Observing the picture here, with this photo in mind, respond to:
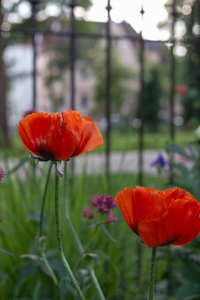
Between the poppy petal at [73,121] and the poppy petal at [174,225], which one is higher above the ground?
the poppy petal at [73,121]

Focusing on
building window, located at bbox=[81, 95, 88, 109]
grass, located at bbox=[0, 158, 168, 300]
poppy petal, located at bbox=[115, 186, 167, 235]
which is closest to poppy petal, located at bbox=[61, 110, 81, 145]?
poppy petal, located at bbox=[115, 186, 167, 235]

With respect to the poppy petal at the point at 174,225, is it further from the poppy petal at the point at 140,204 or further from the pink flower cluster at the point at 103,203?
the pink flower cluster at the point at 103,203

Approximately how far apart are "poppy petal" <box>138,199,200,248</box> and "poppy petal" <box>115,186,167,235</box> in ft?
0.04

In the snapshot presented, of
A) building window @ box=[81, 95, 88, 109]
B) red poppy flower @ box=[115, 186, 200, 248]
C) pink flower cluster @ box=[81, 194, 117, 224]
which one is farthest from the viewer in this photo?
building window @ box=[81, 95, 88, 109]

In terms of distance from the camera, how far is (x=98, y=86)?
20797mm

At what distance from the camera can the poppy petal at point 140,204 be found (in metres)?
0.42

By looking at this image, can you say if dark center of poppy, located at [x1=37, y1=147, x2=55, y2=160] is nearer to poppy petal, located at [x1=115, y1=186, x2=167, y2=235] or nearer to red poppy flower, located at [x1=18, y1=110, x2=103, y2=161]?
red poppy flower, located at [x1=18, y1=110, x2=103, y2=161]

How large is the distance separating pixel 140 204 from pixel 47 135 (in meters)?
0.15

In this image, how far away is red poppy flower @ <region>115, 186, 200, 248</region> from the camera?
42 centimetres

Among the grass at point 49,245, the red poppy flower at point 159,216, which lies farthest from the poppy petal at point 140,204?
the grass at point 49,245

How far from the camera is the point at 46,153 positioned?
19.5 inches

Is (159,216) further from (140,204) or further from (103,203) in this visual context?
(103,203)

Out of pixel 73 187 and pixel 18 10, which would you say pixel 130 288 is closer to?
pixel 73 187

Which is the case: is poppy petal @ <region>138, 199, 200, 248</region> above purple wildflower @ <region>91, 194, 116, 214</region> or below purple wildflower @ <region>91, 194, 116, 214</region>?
above
